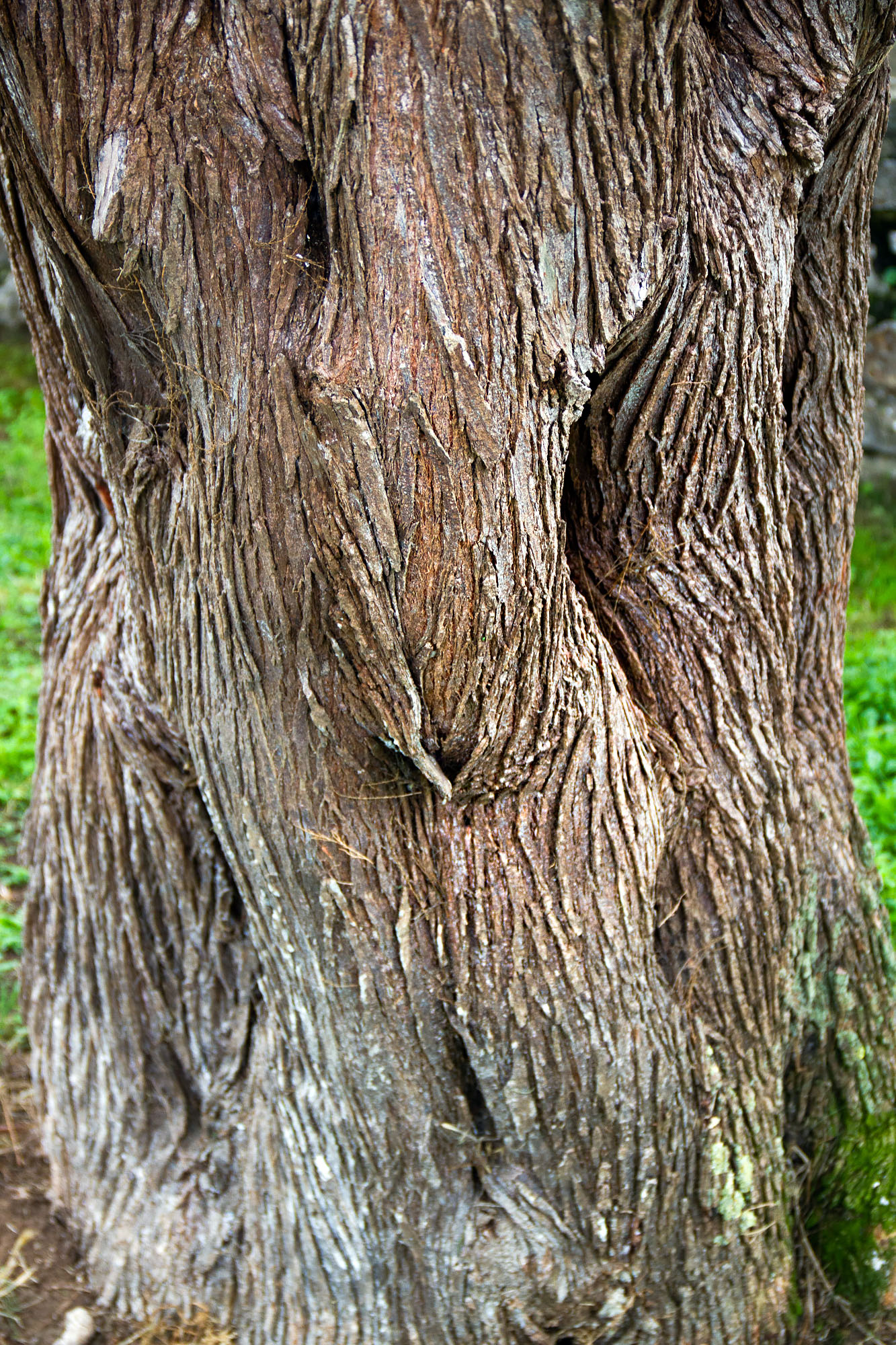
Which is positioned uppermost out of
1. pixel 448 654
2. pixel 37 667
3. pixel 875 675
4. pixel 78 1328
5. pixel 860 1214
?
pixel 448 654

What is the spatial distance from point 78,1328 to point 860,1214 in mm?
2021

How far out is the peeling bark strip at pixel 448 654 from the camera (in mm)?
1831

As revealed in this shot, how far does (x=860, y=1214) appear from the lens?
105 inches

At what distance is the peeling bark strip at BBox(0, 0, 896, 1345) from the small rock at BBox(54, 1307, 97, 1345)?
74mm

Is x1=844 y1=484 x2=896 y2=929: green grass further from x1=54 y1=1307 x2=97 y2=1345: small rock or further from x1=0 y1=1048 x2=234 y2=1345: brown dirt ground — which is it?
x1=54 y1=1307 x2=97 y2=1345: small rock

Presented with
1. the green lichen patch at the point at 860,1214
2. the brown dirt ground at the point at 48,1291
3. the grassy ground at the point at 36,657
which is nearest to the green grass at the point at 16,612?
the grassy ground at the point at 36,657

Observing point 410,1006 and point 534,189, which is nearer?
point 534,189

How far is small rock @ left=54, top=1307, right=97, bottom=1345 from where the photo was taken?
268 centimetres

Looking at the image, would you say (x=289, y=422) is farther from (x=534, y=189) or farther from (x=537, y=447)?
(x=534, y=189)

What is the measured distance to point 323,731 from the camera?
2102 millimetres

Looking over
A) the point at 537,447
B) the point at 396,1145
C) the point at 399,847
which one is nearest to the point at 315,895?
the point at 399,847

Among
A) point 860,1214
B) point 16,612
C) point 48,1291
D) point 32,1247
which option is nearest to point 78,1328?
point 48,1291

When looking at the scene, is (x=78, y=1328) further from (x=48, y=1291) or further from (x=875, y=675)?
(x=875, y=675)

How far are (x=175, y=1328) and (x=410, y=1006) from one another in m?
1.23
